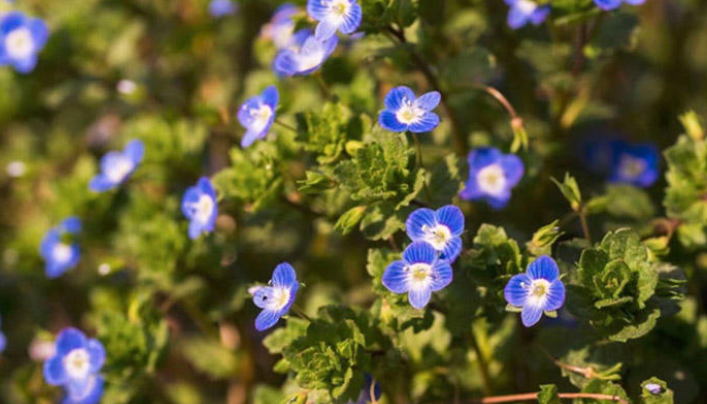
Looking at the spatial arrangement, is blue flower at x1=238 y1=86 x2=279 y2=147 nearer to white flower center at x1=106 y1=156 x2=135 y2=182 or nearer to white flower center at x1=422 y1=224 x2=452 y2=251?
white flower center at x1=422 y1=224 x2=452 y2=251

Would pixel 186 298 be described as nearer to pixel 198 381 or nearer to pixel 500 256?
pixel 198 381

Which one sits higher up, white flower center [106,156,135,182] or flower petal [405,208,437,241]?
flower petal [405,208,437,241]

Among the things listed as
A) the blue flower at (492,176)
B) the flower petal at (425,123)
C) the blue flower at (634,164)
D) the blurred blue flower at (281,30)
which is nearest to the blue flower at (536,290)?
the flower petal at (425,123)

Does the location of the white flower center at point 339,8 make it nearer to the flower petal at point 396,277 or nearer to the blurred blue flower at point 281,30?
the flower petal at point 396,277

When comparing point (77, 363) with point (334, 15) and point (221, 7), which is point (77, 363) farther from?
point (221, 7)

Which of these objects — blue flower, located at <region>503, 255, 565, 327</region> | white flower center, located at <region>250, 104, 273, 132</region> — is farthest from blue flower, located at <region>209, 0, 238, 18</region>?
blue flower, located at <region>503, 255, 565, 327</region>

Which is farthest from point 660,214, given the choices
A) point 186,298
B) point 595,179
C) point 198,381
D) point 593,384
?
point 198,381
